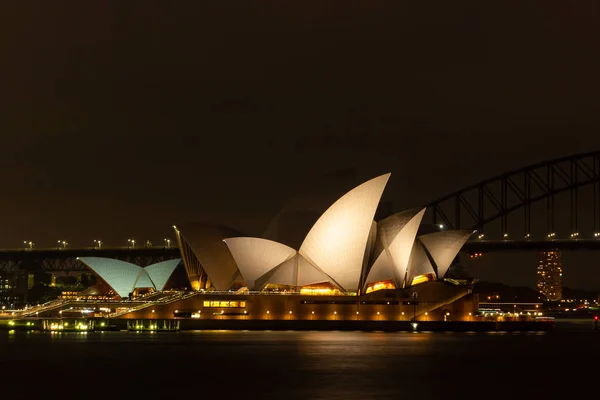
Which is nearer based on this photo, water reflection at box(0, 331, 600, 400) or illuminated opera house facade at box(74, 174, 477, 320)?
water reflection at box(0, 331, 600, 400)

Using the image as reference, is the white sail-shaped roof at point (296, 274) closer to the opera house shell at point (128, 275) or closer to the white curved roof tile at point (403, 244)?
the white curved roof tile at point (403, 244)

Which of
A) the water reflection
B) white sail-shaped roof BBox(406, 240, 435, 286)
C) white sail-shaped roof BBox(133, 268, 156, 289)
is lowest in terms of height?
the water reflection

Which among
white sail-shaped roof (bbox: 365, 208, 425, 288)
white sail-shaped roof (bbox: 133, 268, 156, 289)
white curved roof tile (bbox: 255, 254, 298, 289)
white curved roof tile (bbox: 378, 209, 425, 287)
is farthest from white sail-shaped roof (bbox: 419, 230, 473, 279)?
white sail-shaped roof (bbox: 133, 268, 156, 289)

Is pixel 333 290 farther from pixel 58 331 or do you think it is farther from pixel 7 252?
pixel 7 252

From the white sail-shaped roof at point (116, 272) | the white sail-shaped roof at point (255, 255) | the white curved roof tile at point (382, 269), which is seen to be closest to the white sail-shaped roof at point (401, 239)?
the white curved roof tile at point (382, 269)

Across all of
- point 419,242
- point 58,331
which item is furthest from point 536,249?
point 58,331

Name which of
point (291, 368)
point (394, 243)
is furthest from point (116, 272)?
point (291, 368)

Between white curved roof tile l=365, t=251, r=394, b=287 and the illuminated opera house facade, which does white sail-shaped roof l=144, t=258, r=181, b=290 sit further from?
white curved roof tile l=365, t=251, r=394, b=287

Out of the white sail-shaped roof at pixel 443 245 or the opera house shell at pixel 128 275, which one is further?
the opera house shell at pixel 128 275
